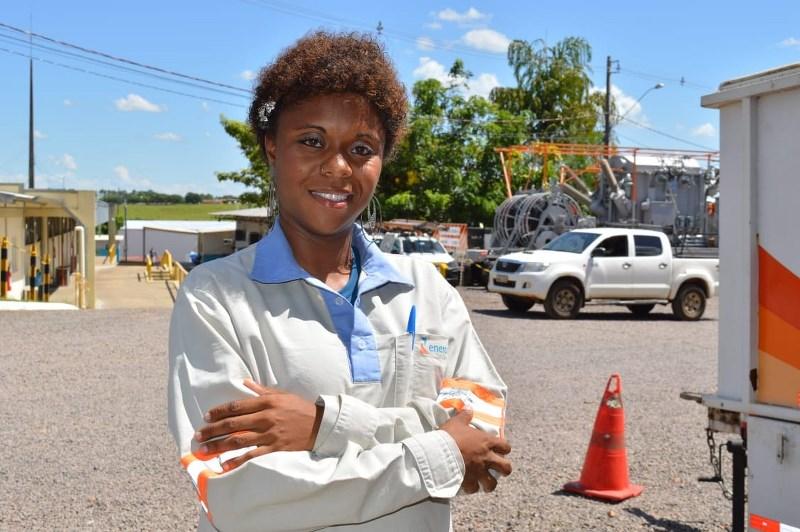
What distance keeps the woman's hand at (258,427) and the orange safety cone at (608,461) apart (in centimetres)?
429

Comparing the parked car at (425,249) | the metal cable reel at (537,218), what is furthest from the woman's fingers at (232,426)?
the metal cable reel at (537,218)

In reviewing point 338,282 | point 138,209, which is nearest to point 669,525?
point 338,282

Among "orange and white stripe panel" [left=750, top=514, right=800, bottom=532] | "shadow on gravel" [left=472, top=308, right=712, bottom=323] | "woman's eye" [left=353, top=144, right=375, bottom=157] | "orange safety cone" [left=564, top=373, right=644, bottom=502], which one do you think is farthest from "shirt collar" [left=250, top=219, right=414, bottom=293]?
"shadow on gravel" [left=472, top=308, right=712, bottom=323]

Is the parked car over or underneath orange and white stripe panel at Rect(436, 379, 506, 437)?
over

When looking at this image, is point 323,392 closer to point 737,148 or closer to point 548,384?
point 737,148

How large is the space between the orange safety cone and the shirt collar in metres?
3.98

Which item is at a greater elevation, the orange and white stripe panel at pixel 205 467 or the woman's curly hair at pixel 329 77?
the woman's curly hair at pixel 329 77

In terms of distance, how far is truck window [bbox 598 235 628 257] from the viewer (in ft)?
57.8

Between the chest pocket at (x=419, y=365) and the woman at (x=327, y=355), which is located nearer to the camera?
the woman at (x=327, y=355)

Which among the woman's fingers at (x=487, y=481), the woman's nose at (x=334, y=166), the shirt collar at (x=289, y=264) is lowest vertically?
the woman's fingers at (x=487, y=481)

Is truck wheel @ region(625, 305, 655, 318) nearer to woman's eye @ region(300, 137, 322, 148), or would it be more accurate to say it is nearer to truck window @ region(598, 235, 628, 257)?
truck window @ region(598, 235, 628, 257)

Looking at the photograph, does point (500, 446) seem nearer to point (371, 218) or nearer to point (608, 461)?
point (371, 218)

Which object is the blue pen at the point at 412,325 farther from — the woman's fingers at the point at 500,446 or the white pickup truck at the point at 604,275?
the white pickup truck at the point at 604,275

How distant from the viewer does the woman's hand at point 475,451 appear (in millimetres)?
1888
